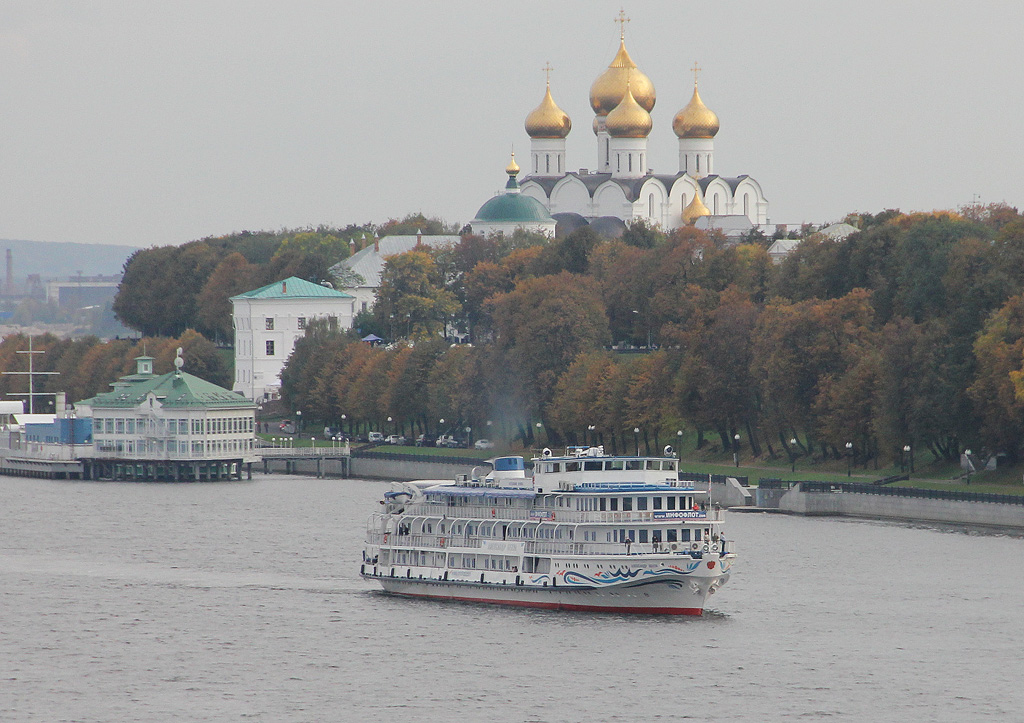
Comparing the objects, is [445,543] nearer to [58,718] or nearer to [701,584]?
[701,584]

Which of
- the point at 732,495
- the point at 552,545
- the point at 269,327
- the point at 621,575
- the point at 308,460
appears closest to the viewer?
the point at 621,575

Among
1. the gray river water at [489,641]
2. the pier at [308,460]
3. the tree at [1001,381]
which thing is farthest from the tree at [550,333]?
the gray river water at [489,641]

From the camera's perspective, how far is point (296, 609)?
73188 millimetres

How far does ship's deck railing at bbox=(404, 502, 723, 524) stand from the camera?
236ft

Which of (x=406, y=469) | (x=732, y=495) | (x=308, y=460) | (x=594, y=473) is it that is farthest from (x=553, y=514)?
(x=308, y=460)

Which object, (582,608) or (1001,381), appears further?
(1001,381)

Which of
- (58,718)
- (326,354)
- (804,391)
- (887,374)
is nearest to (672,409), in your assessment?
(804,391)

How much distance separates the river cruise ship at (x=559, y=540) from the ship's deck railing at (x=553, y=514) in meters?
0.03

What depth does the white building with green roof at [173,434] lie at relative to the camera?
136m

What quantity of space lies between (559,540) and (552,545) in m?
0.30

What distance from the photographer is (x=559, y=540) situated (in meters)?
73.2

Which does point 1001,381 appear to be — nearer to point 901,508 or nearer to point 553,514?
point 901,508

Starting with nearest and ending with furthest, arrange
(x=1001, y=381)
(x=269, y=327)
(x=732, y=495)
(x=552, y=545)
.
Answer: (x=552, y=545) → (x=1001, y=381) → (x=732, y=495) → (x=269, y=327)

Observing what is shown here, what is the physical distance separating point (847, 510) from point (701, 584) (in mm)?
31952
